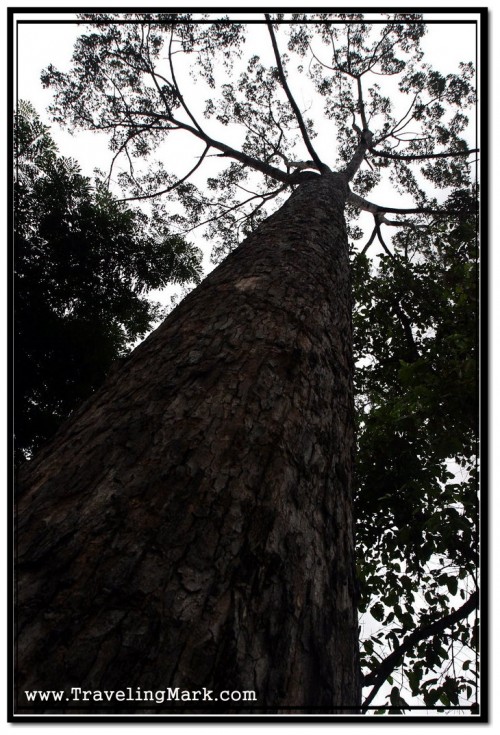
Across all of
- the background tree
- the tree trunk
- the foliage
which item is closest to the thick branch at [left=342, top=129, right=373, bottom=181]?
the foliage

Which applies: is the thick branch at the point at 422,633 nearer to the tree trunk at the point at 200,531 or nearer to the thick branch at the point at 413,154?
the tree trunk at the point at 200,531

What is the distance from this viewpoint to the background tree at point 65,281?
4043mm

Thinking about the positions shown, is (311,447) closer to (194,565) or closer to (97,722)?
(194,565)

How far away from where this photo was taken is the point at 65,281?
4441mm

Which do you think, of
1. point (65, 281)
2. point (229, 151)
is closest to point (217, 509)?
point (65, 281)

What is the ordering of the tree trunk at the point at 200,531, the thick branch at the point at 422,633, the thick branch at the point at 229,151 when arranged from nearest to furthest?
the tree trunk at the point at 200,531, the thick branch at the point at 422,633, the thick branch at the point at 229,151

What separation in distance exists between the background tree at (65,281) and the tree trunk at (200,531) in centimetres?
289

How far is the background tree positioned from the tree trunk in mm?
2894

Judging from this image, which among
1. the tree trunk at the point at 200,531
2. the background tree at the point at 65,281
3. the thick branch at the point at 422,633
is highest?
the background tree at the point at 65,281

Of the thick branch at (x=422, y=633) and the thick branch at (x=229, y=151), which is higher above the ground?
the thick branch at (x=229, y=151)

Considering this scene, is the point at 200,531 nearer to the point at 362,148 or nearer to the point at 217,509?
the point at 217,509

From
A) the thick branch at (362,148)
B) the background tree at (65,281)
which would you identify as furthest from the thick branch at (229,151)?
the background tree at (65,281)

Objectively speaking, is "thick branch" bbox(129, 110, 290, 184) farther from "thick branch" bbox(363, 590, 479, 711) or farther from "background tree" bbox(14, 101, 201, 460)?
"thick branch" bbox(363, 590, 479, 711)

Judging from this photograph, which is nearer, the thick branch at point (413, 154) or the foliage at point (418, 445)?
the foliage at point (418, 445)
